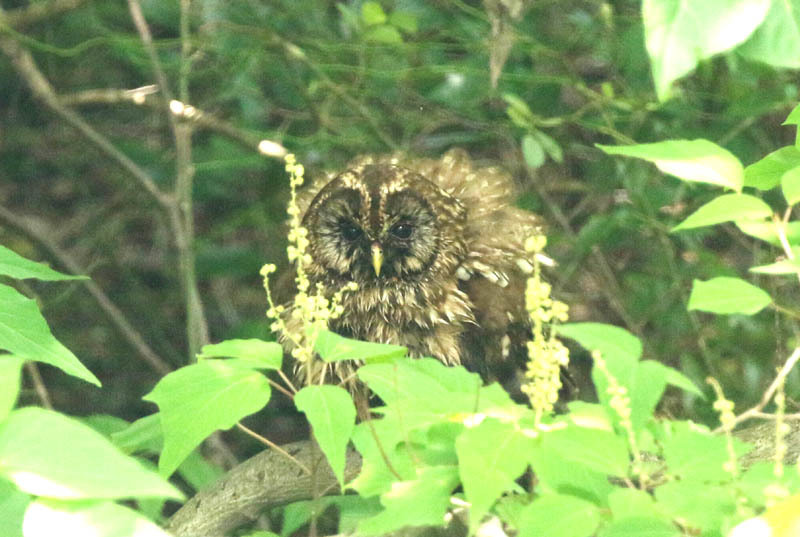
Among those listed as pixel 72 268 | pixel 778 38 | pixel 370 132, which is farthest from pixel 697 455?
pixel 72 268

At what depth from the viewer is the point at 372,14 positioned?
367cm

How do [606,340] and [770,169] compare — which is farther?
[770,169]

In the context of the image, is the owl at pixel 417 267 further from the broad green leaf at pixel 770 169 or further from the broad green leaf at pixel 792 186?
the broad green leaf at pixel 792 186

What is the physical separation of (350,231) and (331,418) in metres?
1.54

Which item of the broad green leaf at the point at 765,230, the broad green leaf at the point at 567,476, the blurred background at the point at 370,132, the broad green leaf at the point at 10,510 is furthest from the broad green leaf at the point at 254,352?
the blurred background at the point at 370,132

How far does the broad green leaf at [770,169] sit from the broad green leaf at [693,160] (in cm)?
23

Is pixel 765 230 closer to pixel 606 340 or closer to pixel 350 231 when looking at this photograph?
pixel 606 340

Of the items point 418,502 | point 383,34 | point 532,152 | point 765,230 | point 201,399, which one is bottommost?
point 418,502

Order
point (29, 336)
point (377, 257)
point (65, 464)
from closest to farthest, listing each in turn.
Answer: point (65, 464) < point (29, 336) < point (377, 257)

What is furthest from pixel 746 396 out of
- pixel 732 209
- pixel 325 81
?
pixel 732 209

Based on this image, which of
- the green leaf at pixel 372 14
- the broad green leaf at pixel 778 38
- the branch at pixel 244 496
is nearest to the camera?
the broad green leaf at pixel 778 38

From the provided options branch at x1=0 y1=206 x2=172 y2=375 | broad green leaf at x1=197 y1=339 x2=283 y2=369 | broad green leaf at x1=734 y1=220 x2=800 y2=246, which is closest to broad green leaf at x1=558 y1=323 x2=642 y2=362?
broad green leaf at x1=734 y1=220 x2=800 y2=246

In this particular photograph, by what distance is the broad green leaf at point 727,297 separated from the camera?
1.48 m

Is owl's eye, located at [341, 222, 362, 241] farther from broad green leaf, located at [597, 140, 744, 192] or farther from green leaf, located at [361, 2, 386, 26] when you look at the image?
broad green leaf, located at [597, 140, 744, 192]
